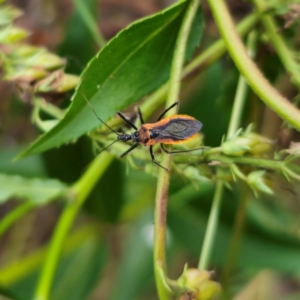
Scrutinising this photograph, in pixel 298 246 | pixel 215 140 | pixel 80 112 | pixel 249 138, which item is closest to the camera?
pixel 249 138

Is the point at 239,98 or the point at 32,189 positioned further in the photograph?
the point at 32,189

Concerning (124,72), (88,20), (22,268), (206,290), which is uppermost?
(88,20)

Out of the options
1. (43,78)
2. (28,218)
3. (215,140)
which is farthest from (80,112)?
(28,218)

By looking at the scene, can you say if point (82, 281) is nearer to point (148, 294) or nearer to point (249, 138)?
point (148, 294)

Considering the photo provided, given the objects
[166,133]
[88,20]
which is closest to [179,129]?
[166,133]

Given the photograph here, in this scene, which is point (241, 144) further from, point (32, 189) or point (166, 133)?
point (32, 189)

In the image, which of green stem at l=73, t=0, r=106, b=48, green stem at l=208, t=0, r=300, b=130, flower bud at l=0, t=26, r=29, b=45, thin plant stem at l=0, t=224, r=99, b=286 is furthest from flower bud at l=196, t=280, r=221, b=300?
thin plant stem at l=0, t=224, r=99, b=286

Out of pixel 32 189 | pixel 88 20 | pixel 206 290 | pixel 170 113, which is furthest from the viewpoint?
pixel 88 20

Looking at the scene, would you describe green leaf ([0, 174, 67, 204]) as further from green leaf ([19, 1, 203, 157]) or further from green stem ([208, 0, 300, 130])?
green stem ([208, 0, 300, 130])
